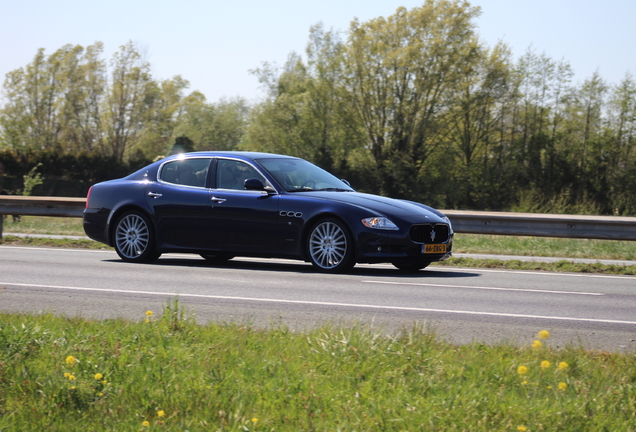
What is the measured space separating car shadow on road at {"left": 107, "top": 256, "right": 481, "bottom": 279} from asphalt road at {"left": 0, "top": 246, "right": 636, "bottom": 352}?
0.07 ft

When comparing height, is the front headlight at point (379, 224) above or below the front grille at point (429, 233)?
above

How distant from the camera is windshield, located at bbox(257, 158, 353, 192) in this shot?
421 inches

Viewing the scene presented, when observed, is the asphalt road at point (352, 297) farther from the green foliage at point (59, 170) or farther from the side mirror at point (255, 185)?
the green foliage at point (59, 170)

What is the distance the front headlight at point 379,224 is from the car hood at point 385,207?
0.08 m

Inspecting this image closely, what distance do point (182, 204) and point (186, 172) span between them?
0.58 m

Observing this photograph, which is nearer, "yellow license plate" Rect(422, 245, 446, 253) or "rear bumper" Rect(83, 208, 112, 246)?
"yellow license plate" Rect(422, 245, 446, 253)

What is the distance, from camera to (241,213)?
10.6m

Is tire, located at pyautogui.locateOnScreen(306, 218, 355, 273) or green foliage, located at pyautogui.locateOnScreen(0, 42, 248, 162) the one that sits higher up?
green foliage, located at pyautogui.locateOnScreen(0, 42, 248, 162)

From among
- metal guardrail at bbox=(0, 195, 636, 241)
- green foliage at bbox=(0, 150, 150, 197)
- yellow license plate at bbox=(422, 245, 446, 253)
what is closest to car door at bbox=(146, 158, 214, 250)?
yellow license plate at bbox=(422, 245, 446, 253)

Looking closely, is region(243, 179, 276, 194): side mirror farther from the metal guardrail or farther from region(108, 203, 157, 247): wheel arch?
Result: the metal guardrail

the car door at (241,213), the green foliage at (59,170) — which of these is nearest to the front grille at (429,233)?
the car door at (241,213)

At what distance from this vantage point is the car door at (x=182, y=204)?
10.9m

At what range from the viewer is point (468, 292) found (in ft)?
28.1

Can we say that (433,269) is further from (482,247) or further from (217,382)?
(217,382)
